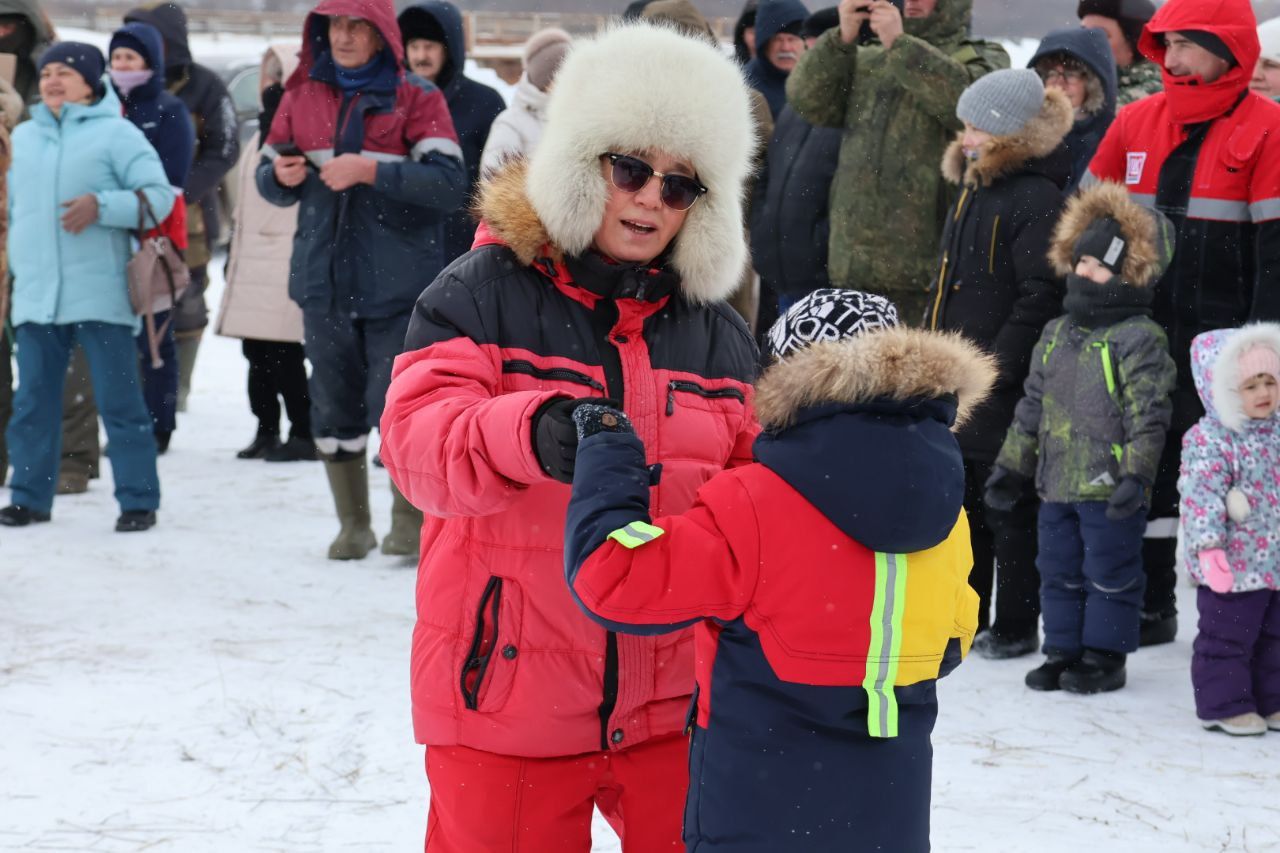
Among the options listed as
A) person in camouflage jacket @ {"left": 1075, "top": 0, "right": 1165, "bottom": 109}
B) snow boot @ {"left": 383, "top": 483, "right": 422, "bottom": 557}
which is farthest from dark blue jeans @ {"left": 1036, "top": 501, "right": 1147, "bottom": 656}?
snow boot @ {"left": 383, "top": 483, "right": 422, "bottom": 557}

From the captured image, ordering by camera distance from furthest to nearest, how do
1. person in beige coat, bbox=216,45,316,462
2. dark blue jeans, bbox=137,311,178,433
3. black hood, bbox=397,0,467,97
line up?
dark blue jeans, bbox=137,311,178,433 < person in beige coat, bbox=216,45,316,462 < black hood, bbox=397,0,467,97

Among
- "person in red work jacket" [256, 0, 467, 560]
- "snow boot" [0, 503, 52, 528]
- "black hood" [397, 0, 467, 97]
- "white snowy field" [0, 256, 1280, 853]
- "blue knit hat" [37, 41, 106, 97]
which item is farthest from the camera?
"black hood" [397, 0, 467, 97]

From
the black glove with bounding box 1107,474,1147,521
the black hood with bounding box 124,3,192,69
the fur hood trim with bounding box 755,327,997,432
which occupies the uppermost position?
the black hood with bounding box 124,3,192,69

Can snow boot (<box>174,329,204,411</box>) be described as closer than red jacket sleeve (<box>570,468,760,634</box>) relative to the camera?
No

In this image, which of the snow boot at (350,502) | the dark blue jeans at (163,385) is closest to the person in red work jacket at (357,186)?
the snow boot at (350,502)

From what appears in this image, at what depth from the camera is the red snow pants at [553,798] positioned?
7.36 feet

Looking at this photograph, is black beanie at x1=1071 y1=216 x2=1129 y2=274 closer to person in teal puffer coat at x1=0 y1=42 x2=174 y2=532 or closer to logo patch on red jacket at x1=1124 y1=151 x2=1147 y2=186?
logo patch on red jacket at x1=1124 y1=151 x2=1147 y2=186

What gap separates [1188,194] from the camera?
4.96m

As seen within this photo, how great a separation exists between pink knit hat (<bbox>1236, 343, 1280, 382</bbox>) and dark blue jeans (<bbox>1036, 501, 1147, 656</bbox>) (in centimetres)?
57

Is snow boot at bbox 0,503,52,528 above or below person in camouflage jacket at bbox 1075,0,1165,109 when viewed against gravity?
below

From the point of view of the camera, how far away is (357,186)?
19.1ft

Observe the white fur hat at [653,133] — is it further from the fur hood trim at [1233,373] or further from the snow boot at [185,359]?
the snow boot at [185,359]

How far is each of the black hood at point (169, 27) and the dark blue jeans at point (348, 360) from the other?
3.16m

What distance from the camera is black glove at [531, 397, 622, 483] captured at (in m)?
1.98
